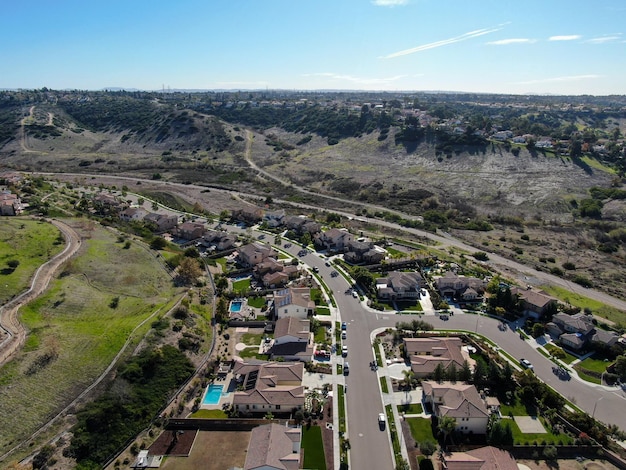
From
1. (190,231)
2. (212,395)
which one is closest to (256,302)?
(212,395)

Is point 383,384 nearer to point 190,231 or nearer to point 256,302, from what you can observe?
point 256,302

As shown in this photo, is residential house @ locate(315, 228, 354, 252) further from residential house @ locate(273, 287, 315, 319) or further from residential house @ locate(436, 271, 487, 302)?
residential house @ locate(273, 287, 315, 319)

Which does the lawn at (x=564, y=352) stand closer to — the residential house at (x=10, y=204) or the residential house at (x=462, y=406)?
the residential house at (x=462, y=406)

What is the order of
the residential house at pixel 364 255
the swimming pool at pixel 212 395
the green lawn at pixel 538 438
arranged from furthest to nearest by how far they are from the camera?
the residential house at pixel 364 255 → the swimming pool at pixel 212 395 → the green lawn at pixel 538 438

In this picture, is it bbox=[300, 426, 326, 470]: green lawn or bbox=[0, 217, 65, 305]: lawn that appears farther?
bbox=[0, 217, 65, 305]: lawn

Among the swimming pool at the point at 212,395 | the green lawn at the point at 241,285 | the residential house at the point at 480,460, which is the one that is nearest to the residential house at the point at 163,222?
the green lawn at the point at 241,285

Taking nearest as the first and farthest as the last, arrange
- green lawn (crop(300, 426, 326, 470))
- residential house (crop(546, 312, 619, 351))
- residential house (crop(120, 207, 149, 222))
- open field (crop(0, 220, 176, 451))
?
green lawn (crop(300, 426, 326, 470)) < open field (crop(0, 220, 176, 451)) < residential house (crop(546, 312, 619, 351)) < residential house (crop(120, 207, 149, 222))

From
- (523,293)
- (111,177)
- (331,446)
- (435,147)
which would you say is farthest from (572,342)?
(111,177)

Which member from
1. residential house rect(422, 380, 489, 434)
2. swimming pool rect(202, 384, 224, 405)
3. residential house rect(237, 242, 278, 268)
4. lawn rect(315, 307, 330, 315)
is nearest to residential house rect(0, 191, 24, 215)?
residential house rect(237, 242, 278, 268)
